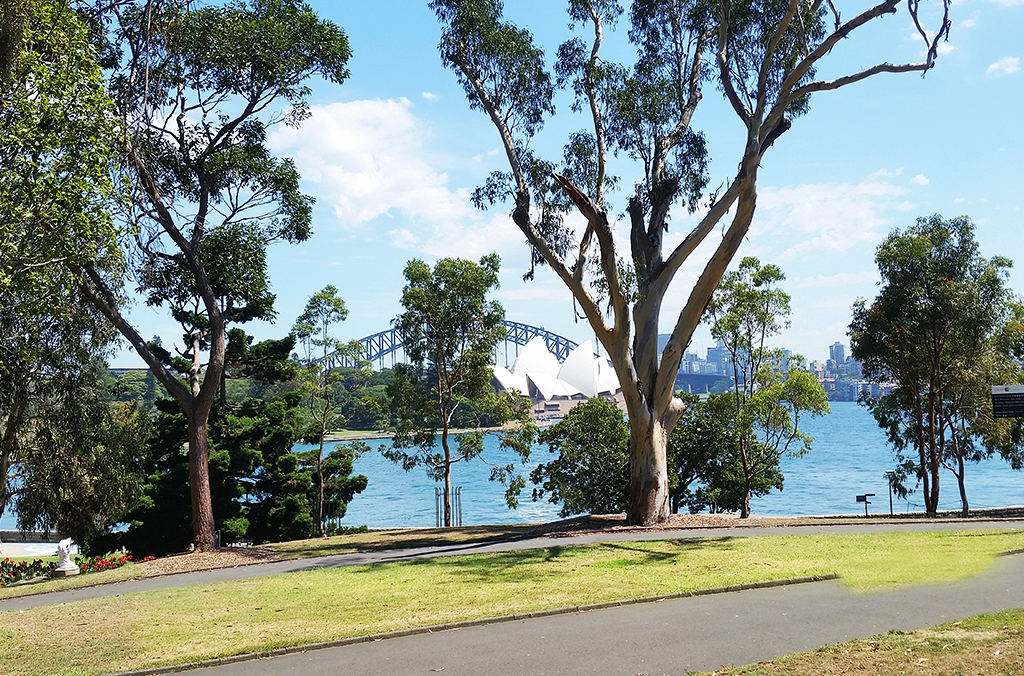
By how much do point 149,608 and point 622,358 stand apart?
33.1ft

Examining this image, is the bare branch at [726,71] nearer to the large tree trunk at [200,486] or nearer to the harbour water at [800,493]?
the large tree trunk at [200,486]

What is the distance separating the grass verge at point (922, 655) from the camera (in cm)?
553

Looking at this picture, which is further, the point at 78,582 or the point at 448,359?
the point at 448,359

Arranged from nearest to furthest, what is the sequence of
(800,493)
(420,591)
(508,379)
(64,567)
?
(420,591) < (64,567) < (800,493) < (508,379)

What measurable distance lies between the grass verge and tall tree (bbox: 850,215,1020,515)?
15.8 m

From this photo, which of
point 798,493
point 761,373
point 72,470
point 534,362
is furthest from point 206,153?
point 534,362

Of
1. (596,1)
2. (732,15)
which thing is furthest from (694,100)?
(596,1)

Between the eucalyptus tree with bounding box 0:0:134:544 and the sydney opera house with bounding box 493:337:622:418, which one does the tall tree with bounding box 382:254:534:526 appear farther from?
the sydney opera house with bounding box 493:337:622:418

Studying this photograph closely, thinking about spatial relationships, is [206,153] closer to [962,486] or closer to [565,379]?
[962,486]

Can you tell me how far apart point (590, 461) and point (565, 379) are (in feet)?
195

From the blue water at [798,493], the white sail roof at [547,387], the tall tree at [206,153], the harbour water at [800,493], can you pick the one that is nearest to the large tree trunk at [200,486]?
the tall tree at [206,153]

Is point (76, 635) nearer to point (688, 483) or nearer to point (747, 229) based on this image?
point (747, 229)

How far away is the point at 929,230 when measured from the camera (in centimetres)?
2084

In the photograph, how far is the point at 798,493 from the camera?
47.1 m
